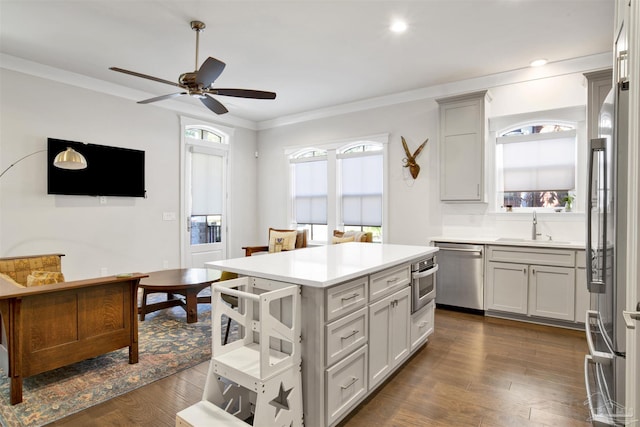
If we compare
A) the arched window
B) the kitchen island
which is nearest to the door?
the arched window

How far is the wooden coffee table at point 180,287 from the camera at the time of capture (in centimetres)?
354

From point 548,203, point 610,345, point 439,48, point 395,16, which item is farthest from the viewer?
point 548,203

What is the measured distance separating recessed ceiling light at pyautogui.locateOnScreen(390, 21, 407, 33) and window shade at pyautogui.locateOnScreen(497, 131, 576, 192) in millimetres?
2180

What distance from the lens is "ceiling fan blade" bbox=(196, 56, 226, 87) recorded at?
2.64 m

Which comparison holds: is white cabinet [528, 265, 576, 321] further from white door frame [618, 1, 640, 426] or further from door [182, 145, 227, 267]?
door [182, 145, 227, 267]

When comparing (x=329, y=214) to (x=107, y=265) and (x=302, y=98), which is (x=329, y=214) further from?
(x=107, y=265)

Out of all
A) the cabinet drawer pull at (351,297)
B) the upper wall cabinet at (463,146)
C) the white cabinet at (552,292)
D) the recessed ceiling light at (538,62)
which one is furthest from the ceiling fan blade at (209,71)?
the white cabinet at (552,292)

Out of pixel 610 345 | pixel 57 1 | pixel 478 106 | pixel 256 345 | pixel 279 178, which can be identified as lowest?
pixel 256 345

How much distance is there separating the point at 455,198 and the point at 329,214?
2.26 m

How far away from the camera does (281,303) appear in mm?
1973

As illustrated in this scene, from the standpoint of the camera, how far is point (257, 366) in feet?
5.87

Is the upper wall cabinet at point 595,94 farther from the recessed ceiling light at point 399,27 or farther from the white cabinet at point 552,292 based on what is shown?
the recessed ceiling light at point 399,27

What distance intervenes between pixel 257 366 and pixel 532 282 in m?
3.41

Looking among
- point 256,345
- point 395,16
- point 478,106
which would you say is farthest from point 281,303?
point 478,106
